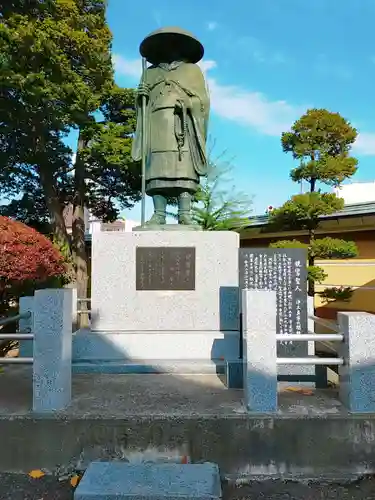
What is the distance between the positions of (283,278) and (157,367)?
5.33 feet

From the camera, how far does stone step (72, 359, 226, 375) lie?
4.14 m

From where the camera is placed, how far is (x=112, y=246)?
4.74 meters

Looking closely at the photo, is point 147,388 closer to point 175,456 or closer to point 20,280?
point 175,456

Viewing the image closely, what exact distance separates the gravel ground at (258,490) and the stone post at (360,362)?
496 millimetres

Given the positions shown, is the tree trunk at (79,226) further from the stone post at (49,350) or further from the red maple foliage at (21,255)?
the stone post at (49,350)

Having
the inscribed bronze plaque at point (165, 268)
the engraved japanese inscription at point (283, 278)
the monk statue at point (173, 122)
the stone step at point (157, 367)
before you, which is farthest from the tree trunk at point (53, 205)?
the engraved japanese inscription at point (283, 278)

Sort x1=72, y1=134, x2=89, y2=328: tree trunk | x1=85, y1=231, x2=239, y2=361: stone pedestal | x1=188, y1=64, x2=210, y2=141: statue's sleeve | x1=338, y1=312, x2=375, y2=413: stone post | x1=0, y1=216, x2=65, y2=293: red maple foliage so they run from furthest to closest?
x1=72, y1=134, x2=89, y2=328: tree trunk → x1=0, y1=216, x2=65, y2=293: red maple foliage → x1=188, y1=64, x2=210, y2=141: statue's sleeve → x1=85, y1=231, x2=239, y2=361: stone pedestal → x1=338, y1=312, x2=375, y2=413: stone post

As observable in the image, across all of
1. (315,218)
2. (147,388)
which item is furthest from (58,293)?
(315,218)

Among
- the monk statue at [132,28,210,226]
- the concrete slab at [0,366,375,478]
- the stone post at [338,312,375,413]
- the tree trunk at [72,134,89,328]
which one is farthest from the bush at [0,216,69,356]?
the tree trunk at [72,134,89,328]

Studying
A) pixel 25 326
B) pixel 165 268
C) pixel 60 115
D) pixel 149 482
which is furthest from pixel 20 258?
pixel 60 115

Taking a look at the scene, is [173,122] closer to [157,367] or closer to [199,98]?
[199,98]

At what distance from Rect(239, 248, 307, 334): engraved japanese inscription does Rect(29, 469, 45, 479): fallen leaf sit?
2520 millimetres

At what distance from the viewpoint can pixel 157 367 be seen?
4.16 meters

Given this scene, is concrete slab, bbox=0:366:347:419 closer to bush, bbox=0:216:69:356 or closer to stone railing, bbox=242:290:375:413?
stone railing, bbox=242:290:375:413
